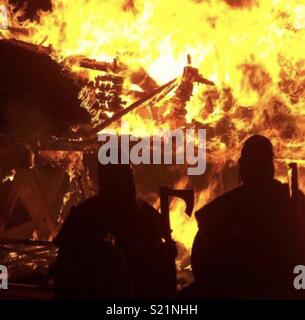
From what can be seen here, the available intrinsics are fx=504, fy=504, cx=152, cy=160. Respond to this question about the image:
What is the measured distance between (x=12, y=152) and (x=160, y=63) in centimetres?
376

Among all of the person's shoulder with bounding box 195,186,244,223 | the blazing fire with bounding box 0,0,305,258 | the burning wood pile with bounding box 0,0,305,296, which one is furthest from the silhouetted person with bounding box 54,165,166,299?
the blazing fire with bounding box 0,0,305,258

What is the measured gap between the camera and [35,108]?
33.3ft

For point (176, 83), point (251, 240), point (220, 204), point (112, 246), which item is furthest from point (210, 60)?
point (112, 246)

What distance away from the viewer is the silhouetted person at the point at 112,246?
3930mm

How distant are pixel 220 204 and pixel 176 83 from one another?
3.42 m

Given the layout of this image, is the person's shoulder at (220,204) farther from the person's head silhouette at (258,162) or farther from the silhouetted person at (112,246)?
the silhouetted person at (112,246)

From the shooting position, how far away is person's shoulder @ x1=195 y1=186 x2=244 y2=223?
4137 mm

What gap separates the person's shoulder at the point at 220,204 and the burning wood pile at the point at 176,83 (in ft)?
9.84

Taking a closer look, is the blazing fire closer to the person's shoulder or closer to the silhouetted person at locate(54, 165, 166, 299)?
the person's shoulder

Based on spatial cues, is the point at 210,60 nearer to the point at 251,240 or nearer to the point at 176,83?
the point at 176,83

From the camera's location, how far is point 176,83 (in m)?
7.25

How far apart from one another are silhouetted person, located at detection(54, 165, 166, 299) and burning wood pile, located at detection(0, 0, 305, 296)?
3.02 m

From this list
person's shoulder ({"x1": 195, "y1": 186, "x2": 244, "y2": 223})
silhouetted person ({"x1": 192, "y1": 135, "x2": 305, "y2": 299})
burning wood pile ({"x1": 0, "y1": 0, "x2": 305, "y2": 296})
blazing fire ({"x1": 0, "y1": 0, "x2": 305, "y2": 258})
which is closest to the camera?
silhouetted person ({"x1": 192, "y1": 135, "x2": 305, "y2": 299})

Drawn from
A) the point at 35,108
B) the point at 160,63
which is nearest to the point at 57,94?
the point at 35,108
